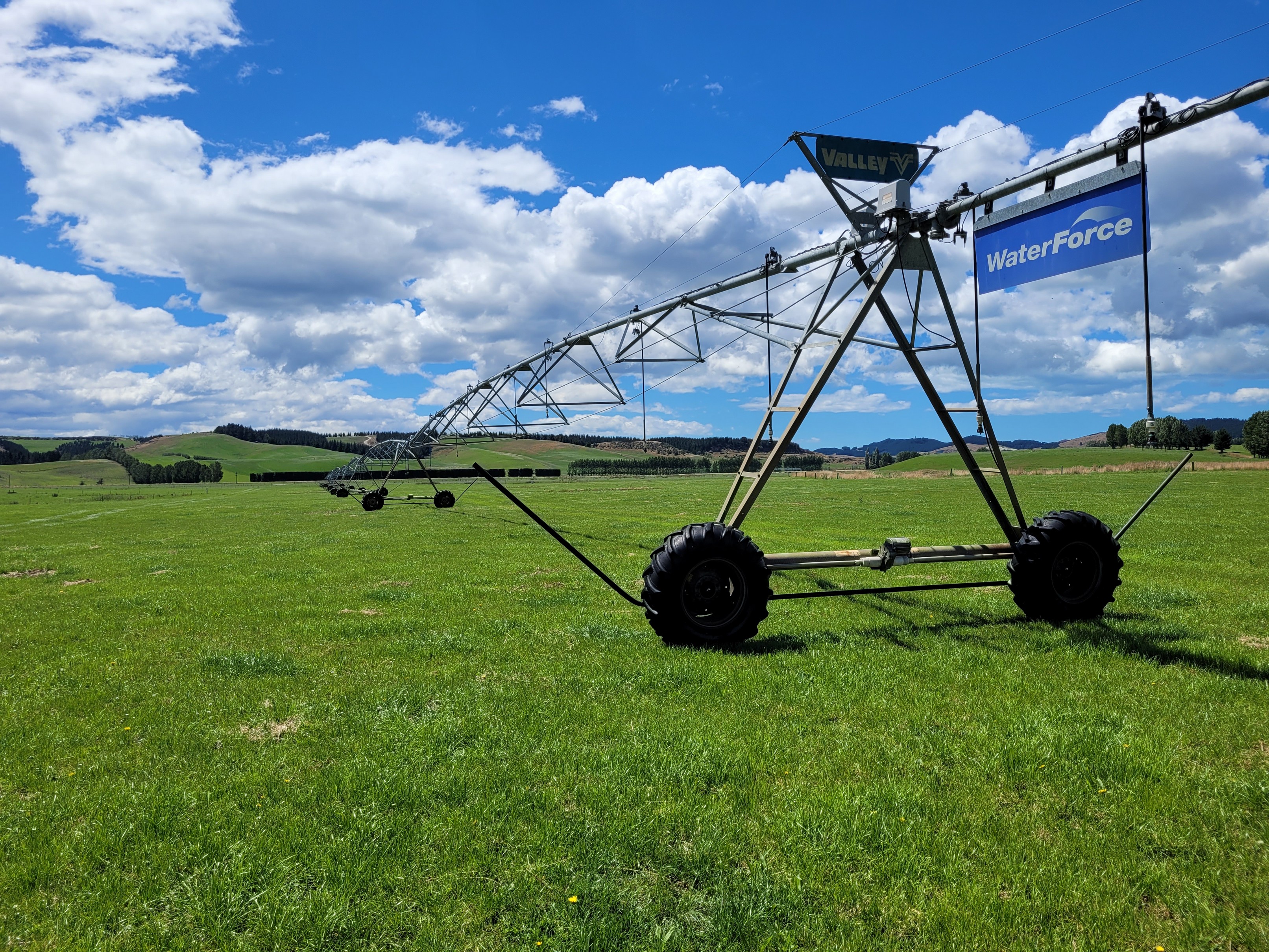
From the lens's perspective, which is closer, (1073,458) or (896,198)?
(896,198)

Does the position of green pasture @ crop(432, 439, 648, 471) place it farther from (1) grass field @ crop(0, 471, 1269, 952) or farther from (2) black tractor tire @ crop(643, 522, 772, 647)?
(2) black tractor tire @ crop(643, 522, 772, 647)

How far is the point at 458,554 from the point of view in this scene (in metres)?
18.8


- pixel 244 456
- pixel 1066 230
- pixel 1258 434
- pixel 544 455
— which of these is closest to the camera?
pixel 1066 230

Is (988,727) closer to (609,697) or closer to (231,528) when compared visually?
(609,697)

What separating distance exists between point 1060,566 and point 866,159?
6.43 m

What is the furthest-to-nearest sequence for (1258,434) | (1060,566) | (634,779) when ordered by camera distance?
(1258,434) < (1060,566) < (634,779)

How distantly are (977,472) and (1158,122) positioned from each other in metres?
4.55

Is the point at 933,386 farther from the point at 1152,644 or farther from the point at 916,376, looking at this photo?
the point at 1152,644

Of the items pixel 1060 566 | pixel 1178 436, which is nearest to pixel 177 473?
pixel 1060 566

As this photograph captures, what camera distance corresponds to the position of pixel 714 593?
870 cm

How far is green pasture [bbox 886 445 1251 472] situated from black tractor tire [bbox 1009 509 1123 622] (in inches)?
3106

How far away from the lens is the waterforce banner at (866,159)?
381 inches

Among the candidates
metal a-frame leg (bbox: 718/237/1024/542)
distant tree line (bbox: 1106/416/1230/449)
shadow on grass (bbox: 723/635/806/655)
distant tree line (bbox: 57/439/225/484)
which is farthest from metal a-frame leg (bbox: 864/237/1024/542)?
distant tree line (bbox: 57/439/225/484)

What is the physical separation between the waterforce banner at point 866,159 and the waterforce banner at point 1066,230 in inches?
64.4
